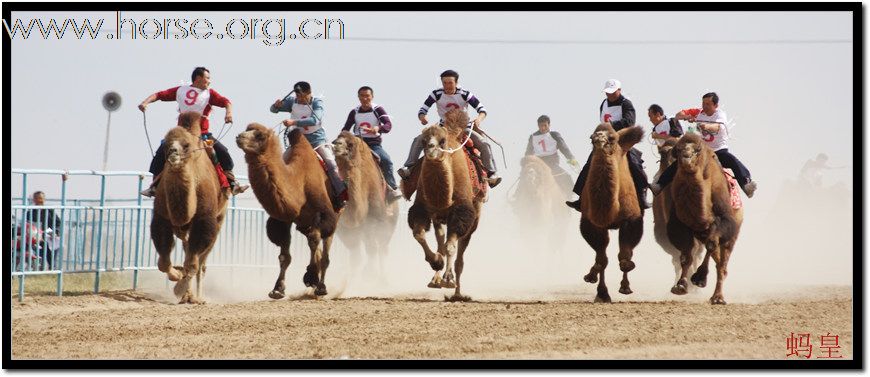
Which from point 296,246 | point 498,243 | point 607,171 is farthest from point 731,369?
point 498,243

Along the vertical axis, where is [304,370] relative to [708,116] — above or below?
below

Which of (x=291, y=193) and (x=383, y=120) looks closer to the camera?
(x=291, y=193)

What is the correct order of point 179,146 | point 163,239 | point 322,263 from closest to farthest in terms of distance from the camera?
point 179,146, point 163,239, point 322,263

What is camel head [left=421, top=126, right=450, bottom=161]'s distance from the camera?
1648 centimetres

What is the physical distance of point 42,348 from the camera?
1293 cm

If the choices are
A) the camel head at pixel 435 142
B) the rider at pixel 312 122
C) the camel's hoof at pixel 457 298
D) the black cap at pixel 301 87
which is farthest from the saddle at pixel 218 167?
the camel's hoof at pixel 457 298

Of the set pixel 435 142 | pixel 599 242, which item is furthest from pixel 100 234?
pixel 599 242

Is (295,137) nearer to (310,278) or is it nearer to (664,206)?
(310,278)

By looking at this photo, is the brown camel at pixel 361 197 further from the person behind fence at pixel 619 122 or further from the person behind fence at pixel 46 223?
the person behind fence at pixel 46 223

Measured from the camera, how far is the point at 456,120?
57.9 ft

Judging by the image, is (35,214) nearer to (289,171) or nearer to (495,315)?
(289,171)

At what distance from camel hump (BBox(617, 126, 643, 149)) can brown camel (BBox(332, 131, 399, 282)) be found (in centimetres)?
354

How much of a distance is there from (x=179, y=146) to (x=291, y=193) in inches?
71.8

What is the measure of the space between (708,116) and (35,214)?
27.1 ft
